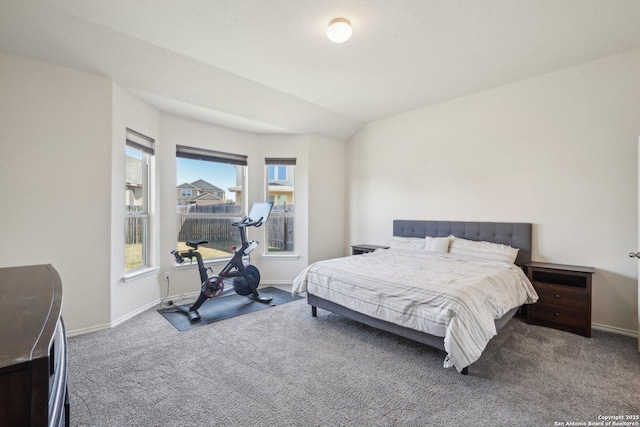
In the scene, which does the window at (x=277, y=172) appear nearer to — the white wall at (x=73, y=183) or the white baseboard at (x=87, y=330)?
the white wall at (x=73, y=183)

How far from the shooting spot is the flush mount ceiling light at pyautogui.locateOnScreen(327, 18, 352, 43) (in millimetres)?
2496

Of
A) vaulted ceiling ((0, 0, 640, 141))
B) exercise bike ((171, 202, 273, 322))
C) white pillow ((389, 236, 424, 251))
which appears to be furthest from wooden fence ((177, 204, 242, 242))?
white pillow ((389, 236, 424, 251))

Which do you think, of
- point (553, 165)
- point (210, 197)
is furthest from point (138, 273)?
point (553, 165)

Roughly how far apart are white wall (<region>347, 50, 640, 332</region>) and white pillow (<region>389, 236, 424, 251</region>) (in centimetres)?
45

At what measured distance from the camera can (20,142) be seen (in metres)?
2.74

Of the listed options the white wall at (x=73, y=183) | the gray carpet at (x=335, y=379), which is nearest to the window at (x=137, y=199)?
the white wall at (x=73, y=183)

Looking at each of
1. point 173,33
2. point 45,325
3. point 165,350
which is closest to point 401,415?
point 45,325

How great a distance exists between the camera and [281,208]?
5.38m

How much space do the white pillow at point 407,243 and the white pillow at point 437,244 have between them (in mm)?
146

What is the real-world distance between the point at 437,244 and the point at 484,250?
579 mm

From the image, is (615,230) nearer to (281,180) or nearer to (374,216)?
(374,216)

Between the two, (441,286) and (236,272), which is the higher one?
(441,286)

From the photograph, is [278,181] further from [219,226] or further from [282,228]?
[219,226]

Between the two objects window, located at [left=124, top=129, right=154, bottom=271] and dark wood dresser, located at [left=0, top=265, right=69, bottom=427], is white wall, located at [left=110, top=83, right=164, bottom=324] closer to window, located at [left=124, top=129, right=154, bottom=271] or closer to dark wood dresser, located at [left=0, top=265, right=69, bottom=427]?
window, located at [left=124, top=129, right=154, bottom=271]
